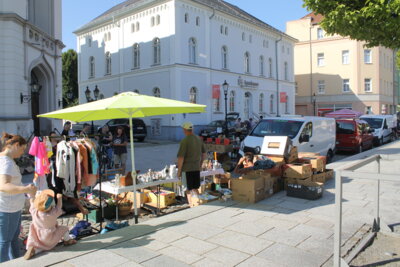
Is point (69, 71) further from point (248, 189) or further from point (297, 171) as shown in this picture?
point (248, 189)

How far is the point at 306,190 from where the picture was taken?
7.25 meters

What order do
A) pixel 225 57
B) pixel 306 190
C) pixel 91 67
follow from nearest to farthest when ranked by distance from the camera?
pixel 306 190 → pixel 225 57 → pixel 91 67

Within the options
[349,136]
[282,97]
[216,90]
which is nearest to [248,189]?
[349,136]

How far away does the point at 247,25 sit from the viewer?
117ft

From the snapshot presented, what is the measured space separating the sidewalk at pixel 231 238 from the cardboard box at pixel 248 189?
16 cm

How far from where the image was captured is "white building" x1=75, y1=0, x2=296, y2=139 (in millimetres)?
28422

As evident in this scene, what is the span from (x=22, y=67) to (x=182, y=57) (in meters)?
14.7

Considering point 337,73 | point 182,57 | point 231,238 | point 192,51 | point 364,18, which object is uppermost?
point 337,73

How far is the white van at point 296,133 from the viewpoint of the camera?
11.3 m

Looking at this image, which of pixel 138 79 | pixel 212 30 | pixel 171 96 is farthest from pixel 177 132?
pixel 212 30

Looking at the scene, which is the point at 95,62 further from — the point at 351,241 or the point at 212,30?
the point at 351,241

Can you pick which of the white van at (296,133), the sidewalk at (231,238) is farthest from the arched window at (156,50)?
the sidewalk at (231,238)

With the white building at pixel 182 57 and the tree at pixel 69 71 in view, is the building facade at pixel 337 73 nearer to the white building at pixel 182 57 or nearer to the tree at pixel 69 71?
the white building at pixel 182 57

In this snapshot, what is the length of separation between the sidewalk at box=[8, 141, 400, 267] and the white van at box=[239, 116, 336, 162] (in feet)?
14.3
